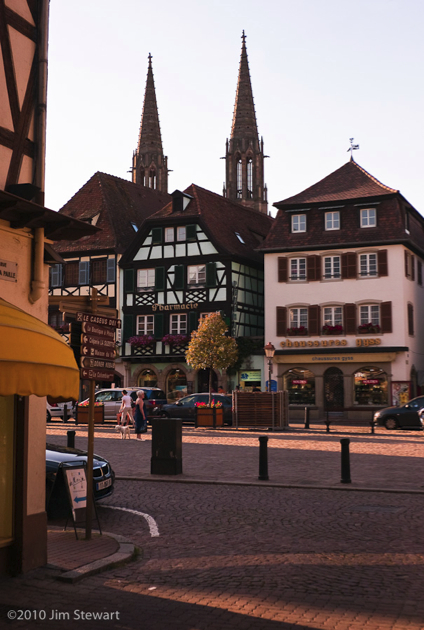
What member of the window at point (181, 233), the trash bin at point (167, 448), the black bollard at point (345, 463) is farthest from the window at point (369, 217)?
the black bollard at point (345, 463)

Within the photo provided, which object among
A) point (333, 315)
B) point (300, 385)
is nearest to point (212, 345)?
point (300, 385)

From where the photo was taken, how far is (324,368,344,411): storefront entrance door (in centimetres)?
4450

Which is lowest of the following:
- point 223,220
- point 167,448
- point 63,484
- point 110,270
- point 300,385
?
point 63,484

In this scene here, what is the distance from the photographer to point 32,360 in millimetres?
7004

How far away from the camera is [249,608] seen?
6.79 meters

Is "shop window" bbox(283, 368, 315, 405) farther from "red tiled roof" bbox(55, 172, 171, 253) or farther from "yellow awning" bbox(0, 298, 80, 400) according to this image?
"yellow awning" bbox(0, 298, 80, 400)

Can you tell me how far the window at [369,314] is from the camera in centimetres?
4391

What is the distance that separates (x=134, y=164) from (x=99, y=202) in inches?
1412

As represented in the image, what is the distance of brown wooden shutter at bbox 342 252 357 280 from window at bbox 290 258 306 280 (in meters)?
2.41

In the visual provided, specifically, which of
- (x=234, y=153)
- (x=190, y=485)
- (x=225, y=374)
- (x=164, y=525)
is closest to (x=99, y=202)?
(x=225, y=374)

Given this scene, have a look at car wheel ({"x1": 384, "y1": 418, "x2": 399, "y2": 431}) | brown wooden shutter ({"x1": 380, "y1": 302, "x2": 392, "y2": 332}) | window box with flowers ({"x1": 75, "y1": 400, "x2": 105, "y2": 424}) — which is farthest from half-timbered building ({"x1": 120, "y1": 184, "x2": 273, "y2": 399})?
car wheel ({"x1": 384, "y1": 418, "x2": 399, "y2": 431})

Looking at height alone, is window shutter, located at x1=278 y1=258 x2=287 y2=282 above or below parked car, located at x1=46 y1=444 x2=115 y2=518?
above

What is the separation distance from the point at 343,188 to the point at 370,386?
1188 centimetres

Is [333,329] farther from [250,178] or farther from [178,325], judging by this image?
[250,178]
